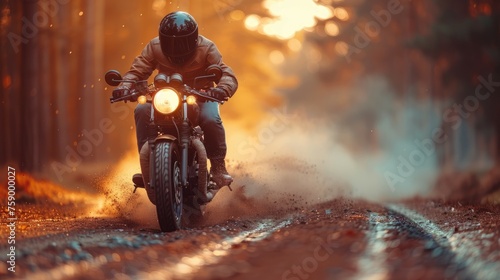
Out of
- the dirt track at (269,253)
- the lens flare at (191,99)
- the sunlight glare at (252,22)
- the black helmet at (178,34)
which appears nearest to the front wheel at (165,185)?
the dirt track at (269,253)

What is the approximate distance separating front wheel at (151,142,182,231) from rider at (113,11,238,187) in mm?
907

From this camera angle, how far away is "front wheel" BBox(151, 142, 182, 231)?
7.49 m

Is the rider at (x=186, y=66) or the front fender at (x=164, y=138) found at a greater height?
the rider at (x=186, y=66)

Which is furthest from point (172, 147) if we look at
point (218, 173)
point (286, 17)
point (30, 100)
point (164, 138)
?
point (286, 17)

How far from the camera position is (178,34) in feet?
28.1

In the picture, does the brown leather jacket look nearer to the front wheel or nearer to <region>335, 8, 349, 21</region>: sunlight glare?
the front wheel

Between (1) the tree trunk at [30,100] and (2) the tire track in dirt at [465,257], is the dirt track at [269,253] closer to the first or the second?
(2) the tire track in dirt at [465,257]

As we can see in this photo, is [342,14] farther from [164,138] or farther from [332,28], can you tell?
[164,138]

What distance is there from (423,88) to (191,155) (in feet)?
133

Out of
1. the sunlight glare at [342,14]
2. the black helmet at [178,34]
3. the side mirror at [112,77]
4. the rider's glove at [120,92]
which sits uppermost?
the sunlight glare at [342,14]

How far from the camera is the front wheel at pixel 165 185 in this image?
7488mm

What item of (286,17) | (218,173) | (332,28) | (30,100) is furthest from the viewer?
(332,28)

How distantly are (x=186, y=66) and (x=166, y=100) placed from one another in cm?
138

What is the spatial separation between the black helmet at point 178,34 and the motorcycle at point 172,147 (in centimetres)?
43
